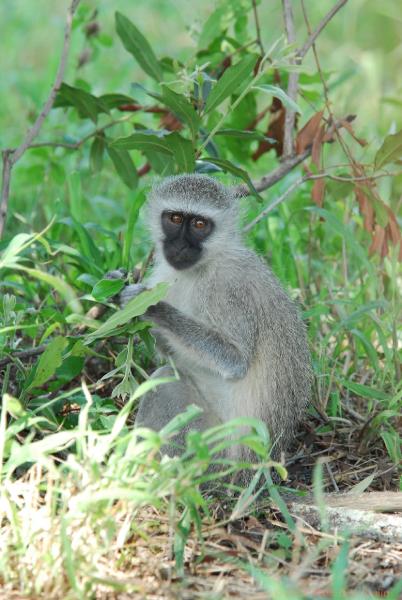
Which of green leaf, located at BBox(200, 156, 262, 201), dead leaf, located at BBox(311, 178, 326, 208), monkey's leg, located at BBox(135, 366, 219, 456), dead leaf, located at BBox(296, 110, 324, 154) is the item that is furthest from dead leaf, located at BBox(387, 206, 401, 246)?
monkey's leg, located at BBox(135, 366, 219, 456)

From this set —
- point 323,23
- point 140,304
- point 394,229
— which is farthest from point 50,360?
point 323,23

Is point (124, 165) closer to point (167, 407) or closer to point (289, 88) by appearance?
point (289, 88)

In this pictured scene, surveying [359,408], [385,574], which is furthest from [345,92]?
[385,574]

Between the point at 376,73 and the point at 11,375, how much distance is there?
3.80m

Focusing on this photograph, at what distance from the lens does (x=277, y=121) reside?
17.1ft

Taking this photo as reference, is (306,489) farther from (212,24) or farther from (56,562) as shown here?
(212,24)

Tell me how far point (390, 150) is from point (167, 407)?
172 centimetres

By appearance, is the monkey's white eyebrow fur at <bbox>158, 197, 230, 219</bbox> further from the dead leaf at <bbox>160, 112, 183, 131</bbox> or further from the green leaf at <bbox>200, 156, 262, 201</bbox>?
the dead leaf at <bbox>160, 112, 183, 131</bbox>

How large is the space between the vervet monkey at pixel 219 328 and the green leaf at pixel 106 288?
9cm

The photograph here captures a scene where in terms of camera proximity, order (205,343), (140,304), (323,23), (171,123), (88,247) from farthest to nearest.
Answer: (171,123), (88,247), (323,23), (205,343), (140,304)

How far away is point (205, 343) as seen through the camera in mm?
4164

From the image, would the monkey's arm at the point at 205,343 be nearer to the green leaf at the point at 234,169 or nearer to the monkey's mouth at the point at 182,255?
the monkey's mouth at the point at 182,255

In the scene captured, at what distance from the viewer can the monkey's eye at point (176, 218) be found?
4492 millimetres

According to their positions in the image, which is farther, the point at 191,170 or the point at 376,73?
the point at 376,73
